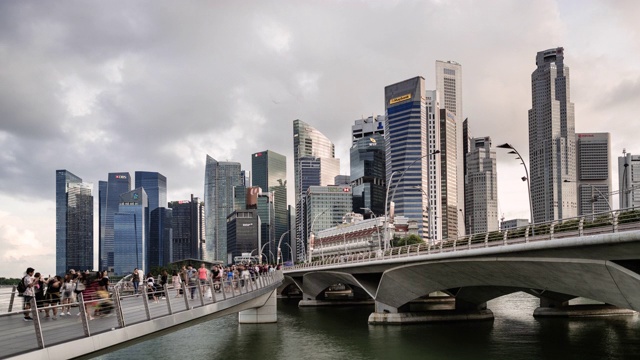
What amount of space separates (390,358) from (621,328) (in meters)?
19.5

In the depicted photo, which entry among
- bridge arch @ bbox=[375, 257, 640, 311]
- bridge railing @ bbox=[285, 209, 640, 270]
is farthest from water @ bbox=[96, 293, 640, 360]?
bridge railing @ bbox=[285, 209, 640, 270]

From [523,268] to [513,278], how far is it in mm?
3538

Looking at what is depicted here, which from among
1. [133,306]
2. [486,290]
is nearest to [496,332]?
[486,290]

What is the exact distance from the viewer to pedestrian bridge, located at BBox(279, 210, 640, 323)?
1016 inches

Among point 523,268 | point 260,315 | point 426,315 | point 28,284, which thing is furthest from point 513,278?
point 28,284

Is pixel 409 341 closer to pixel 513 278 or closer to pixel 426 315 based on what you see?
pixel 513 278

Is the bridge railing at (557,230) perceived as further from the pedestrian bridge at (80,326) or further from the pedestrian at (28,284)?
the pedestrian at (28,284)

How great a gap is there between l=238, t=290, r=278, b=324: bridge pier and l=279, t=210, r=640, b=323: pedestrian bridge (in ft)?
25.5

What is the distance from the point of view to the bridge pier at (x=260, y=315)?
54.4m

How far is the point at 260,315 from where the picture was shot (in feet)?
180

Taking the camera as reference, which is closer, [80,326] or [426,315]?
[80,326]

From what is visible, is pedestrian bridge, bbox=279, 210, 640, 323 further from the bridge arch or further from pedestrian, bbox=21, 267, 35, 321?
pedestrian, bbox=21, 267, 35, 321

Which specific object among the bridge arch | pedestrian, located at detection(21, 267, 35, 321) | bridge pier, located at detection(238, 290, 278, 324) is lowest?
bridge pier, located at detection(238, 290, 278, 324)

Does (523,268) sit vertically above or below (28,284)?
below
